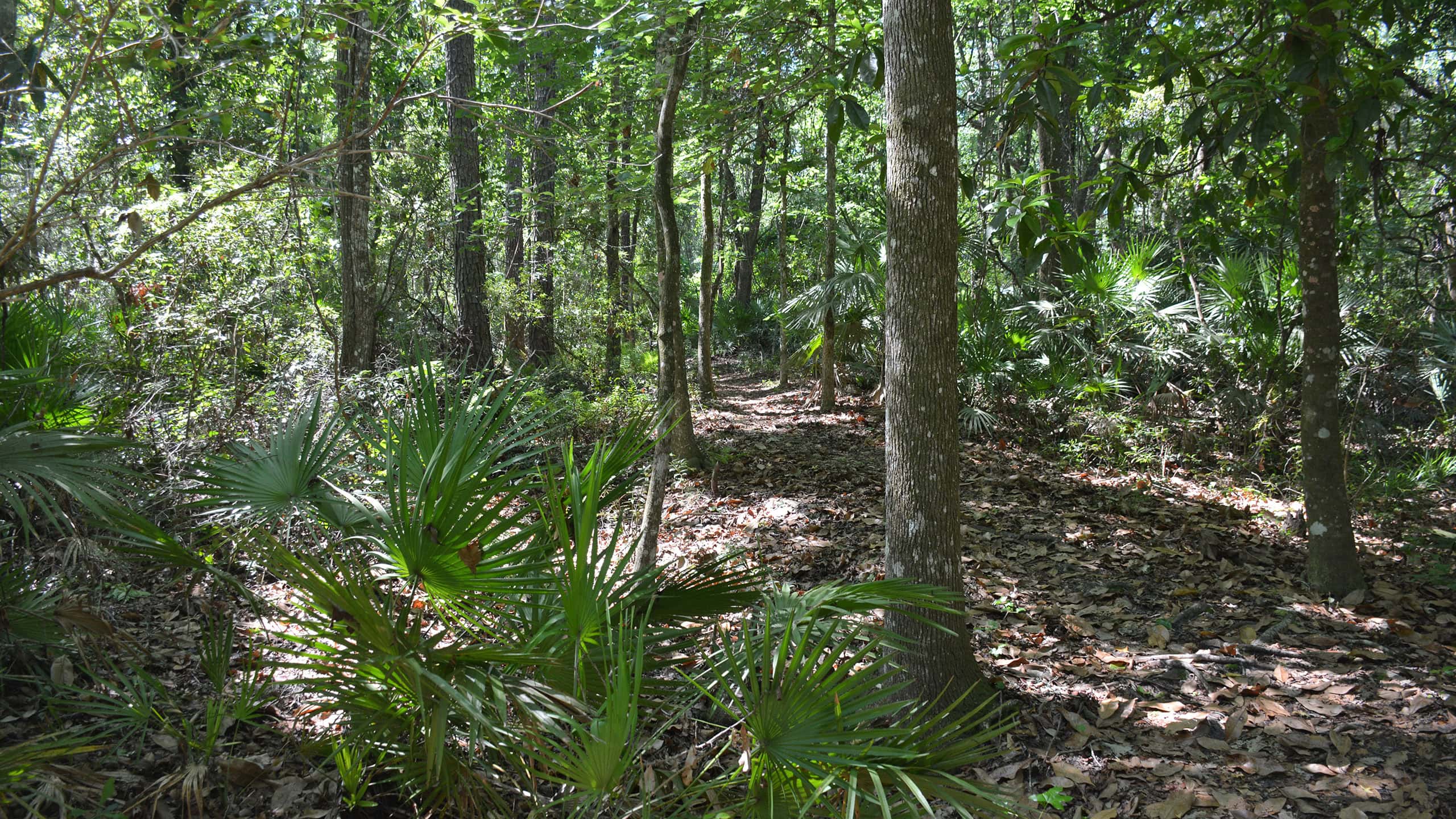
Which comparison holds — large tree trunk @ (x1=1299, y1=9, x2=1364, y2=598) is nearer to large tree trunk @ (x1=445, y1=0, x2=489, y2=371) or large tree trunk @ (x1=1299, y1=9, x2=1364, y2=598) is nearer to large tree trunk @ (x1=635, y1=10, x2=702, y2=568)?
large tree trunk @ (x1=635, y1=10, x2=702, y2=568)

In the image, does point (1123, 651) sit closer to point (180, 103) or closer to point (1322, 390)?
point (1322, 390)

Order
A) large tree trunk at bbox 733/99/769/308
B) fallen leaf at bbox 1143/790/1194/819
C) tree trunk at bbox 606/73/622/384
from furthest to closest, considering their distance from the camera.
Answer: large tree trunk at bbox 733/99/769/308, tree trunk at bbox 606/73/622/384, fallen leaf at bbox 1143/790/1194/819

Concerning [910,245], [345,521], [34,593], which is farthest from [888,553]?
[34,593]

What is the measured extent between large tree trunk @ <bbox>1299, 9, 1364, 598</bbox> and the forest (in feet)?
0.08

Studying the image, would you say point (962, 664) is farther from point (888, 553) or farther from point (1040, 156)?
point (1040, 156)

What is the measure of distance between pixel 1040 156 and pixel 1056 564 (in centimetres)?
621

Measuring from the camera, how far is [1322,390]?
4723 mm

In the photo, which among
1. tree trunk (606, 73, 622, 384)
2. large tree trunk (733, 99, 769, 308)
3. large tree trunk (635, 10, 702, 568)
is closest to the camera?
large tree trunk (635, 10, 702, 568)

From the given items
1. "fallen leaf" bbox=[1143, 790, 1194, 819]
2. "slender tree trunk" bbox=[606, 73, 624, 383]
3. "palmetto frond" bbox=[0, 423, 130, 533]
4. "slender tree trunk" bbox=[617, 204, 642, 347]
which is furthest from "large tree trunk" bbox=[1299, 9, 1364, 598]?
"slender tree trunk" bbox=[606, 73, 624, 383]

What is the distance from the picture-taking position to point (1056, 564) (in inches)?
220

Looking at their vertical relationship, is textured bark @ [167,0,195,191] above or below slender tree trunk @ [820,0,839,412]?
above

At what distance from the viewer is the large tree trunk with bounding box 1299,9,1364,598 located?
15.4 feet

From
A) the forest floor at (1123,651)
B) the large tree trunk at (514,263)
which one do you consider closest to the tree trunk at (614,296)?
the large tree trunk at (514,263)

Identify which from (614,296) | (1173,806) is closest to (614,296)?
(614,296)
